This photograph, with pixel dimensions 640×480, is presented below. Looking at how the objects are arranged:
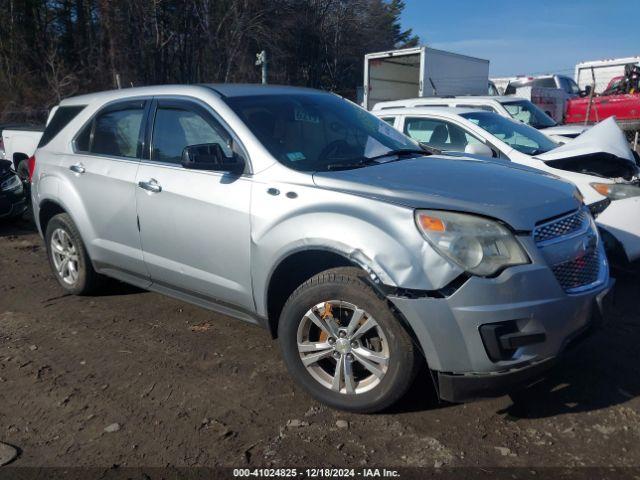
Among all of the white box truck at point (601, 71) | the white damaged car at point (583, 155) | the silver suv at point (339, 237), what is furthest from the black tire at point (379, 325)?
the white box truck at point (601, 71)

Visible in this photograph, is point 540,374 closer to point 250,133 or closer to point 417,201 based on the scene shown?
point 417,201

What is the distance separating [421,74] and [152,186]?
12727mm

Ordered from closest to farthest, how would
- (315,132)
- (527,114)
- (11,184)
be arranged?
(315,132) < (11,184) < (527,114)

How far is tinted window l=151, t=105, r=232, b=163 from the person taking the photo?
3.79 metres

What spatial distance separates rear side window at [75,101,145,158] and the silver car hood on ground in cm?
391

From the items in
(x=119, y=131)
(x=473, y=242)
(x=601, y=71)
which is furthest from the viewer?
(x=601, y=71)

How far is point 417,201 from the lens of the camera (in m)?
2.88

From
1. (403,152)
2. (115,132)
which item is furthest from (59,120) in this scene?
(403,152)

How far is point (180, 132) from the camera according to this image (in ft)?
13.3

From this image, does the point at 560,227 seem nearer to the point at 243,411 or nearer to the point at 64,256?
the point at 243,411

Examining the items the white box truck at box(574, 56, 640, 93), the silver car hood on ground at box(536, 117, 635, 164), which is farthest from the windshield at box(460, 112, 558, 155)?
the white box truck at box(574, 56, 640, 93)

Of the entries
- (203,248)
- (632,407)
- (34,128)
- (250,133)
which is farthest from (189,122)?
(34,128)

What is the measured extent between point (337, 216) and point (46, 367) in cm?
227

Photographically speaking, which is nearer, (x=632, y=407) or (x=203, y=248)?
(x=632, y=407)
